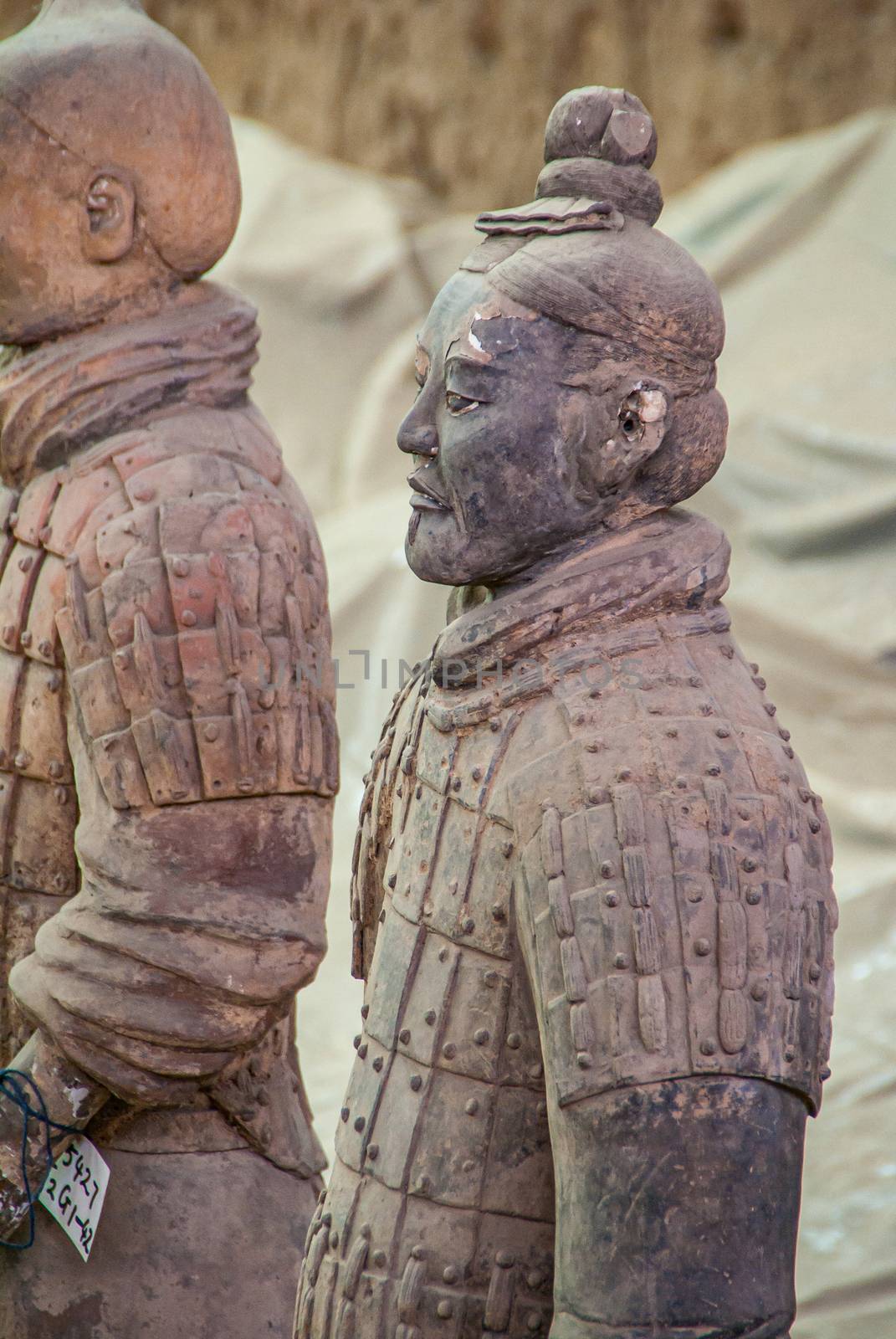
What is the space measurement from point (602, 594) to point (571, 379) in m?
0.21

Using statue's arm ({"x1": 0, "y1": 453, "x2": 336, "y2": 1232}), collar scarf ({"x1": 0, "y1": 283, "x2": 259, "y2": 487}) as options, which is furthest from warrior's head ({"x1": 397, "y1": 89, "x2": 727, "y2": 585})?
collar scarf ({"x1": 0, "y1": 283, "x2": 259, "y2": 487})

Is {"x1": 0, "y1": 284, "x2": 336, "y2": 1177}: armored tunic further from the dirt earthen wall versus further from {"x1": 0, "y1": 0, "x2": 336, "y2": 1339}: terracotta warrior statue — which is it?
the dirt earthen wall

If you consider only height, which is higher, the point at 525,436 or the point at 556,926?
the point at 525,436

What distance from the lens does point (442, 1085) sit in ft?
5.79

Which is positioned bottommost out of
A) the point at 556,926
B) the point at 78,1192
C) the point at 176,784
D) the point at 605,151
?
the point at 78,1192

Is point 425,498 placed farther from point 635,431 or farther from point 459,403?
point 635,431

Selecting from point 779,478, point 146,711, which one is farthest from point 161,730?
point 779,478

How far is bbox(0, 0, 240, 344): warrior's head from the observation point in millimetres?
2402

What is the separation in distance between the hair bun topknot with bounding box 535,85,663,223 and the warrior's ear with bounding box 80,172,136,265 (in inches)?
31.4

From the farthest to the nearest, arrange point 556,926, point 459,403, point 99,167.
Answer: point 99,167 < point 459,403 < point 556,926

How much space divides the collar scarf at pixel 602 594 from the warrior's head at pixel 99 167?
94cm

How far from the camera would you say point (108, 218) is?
2.44 meters

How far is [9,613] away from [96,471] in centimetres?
22

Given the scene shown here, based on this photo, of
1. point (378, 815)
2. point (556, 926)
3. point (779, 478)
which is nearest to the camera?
point (556, 926)
